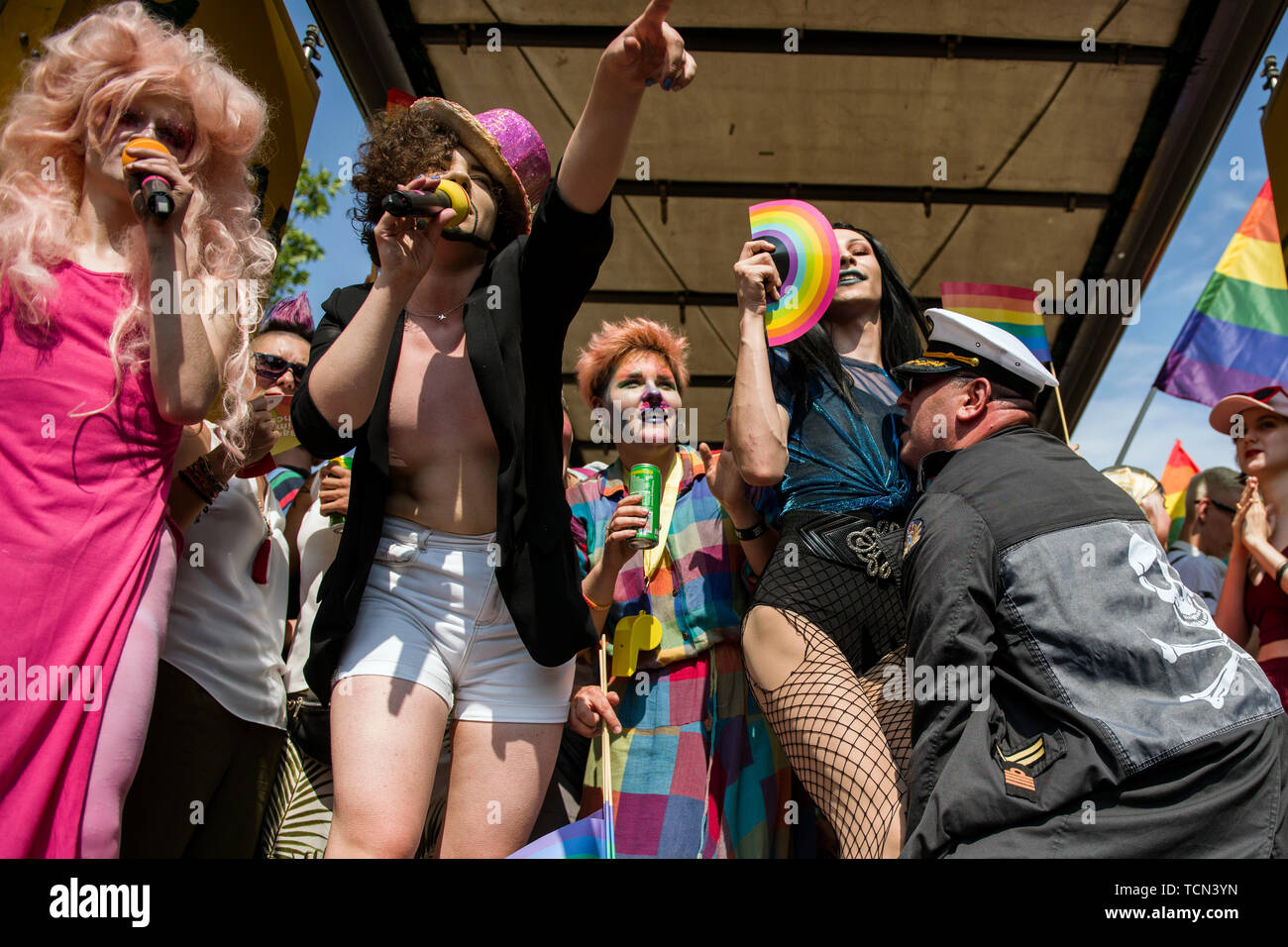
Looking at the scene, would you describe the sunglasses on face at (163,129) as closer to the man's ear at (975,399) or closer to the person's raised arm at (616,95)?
the person's raised arm at (616,95)

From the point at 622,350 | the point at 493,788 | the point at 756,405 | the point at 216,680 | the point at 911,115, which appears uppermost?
the point at 911,115

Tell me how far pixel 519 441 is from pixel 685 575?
4.35ft

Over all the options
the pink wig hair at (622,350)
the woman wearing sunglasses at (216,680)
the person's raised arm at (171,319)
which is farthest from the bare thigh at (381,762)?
the pink wig hair at (622,350)

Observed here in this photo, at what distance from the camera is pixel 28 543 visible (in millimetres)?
1924

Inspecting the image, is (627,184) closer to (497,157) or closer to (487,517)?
(497,157)

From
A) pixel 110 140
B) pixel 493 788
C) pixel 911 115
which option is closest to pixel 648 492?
pixel 493 788

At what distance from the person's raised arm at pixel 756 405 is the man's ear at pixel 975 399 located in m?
0.51

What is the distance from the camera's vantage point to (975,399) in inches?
101

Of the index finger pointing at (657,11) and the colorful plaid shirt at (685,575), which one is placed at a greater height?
the index finger pointing at (657,11)

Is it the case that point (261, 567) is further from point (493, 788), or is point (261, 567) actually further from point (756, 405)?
point (756, 405)

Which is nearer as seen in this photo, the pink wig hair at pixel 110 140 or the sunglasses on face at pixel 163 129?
the pink wig hair at pixel 110 140

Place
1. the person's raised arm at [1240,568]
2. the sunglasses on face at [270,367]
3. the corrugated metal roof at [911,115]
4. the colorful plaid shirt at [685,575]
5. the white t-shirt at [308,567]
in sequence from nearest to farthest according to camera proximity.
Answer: the colorful plaid shirt at [685,575] → the white t-shirt at [308,567] → the person's raised arm at [1240,568] → the sunglasses on face at [270,367] → the corrugated metal roof at [911,115]

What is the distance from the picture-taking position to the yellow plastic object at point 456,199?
2.14 metres
